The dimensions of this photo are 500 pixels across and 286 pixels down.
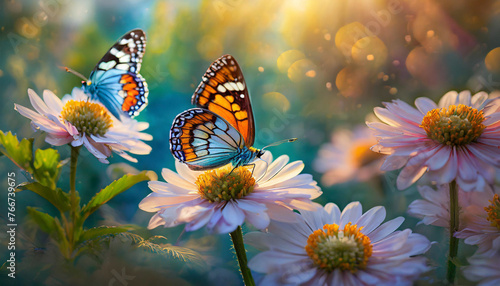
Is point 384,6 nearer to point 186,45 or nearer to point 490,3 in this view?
point 490,3

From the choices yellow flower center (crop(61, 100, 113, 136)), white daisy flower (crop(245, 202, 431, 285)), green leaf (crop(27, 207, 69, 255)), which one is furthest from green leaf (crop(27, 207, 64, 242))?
white daisy flower (crop(245, 202, 431, 285))

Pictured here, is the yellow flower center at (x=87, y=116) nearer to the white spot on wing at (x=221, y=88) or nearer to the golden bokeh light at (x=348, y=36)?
the white spot on wing at (x=221, y=88)

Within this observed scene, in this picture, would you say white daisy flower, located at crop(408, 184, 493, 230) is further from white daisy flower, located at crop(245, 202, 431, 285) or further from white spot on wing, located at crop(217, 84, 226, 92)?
white spot on wing, located at crop(217, 84, 226, 92)

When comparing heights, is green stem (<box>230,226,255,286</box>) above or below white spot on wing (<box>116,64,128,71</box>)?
below

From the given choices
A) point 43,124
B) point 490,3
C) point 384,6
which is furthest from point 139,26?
point 490,3

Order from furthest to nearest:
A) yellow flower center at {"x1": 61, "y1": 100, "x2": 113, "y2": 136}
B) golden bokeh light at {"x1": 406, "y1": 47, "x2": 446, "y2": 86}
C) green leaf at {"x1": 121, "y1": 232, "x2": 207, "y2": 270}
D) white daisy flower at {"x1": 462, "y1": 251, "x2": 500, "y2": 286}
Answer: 1. golden bokeh light at {"x1": 406, "y1": 47, "x2": 446, "y2": 86}
2. yellow flower center at {"x1": 61, "y1": 100, "x2": 113, "y2": 136}
3. green leaf at {"x1": 121, "y1": 232, "x2": 207, "y2": 270}
4. white daisy flower at {"x1": 462, "y1": 251, "x2": 500, "y2": 286}

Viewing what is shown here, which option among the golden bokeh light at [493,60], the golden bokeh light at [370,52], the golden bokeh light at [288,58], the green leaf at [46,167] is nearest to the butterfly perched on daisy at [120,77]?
the green leaf at [46,167]
